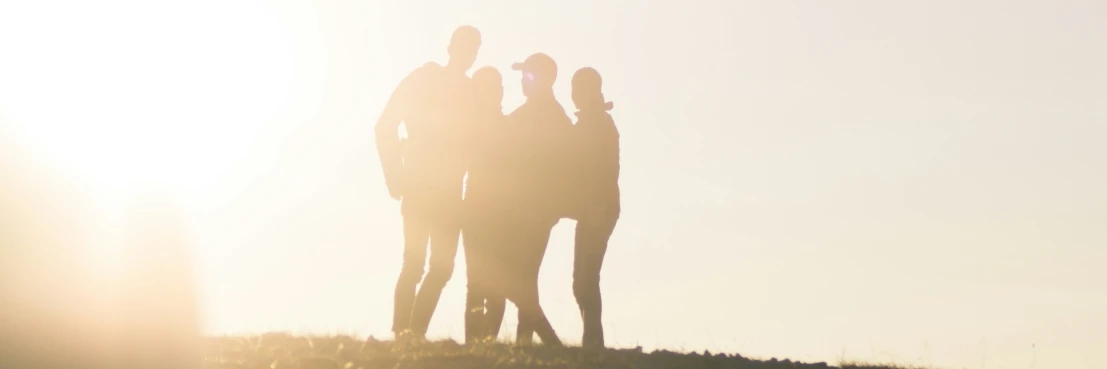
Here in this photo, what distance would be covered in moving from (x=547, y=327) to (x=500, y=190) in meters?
1.13

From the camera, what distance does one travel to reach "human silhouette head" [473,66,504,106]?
1291 centimetres

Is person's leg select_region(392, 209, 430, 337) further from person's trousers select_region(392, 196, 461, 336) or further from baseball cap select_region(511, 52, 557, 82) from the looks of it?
baseball cap select_region(511, 52, 557, 82)

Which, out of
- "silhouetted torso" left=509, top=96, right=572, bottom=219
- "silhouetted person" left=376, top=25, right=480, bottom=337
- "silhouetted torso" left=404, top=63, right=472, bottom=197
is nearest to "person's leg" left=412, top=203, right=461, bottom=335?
"silhouetted person" left=376, top=25, right=480, bottom=337

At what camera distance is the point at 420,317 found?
500 inches

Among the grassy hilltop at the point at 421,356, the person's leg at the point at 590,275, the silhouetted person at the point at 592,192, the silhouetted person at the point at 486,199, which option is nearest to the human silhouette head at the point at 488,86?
the silhouetted person at the point at 486,199

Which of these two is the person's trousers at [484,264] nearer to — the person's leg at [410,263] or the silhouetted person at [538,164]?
the silhouetted person at [538,164]

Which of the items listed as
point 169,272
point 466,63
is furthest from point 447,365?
point 466,63

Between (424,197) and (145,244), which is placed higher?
(424,197)

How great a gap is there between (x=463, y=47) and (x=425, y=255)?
1.63m

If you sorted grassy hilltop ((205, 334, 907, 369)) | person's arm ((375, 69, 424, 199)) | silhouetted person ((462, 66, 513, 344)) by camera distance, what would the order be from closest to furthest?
1. grassy hilltop ((205, 334, 907, 369))
2. person's arm ((375, 69, 424, 199))
3. silhouetted person ((462, 66, 513, 344))

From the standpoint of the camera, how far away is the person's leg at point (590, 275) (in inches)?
504

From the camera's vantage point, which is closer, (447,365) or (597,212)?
(447,365)

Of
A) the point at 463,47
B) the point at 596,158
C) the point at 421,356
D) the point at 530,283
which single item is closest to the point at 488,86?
the point at 463,47

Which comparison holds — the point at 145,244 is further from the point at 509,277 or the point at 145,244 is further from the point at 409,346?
the point at 509,277
